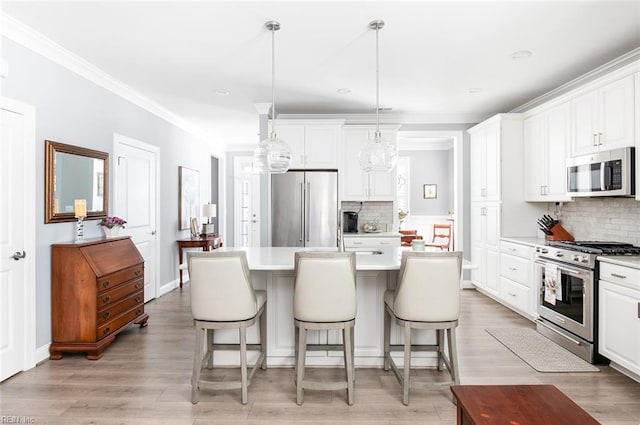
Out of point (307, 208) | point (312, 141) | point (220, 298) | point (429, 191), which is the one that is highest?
point (312, 141)

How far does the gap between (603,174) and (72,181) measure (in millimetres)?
4760

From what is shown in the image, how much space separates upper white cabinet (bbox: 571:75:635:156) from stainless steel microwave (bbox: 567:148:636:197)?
95 mm

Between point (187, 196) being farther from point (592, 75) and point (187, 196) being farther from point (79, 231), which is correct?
point (592, 75)

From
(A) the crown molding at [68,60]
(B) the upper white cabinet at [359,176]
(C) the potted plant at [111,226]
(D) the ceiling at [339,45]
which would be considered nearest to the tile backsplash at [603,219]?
(D) the ceiling at [339,45]

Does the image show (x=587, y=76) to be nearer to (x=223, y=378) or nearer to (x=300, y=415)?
(x=300, y=415)

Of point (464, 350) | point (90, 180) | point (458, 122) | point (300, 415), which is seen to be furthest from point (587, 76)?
point (90, 180)

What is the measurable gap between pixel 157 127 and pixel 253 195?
3681mm

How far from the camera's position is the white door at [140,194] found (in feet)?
15.0

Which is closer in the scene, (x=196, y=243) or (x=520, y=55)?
(x=520, y=55)

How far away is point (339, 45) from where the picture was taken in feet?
11.2

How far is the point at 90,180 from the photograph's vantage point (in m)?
3.93

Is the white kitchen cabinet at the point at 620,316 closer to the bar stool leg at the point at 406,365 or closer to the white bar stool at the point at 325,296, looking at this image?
the bar stool leg at the point at 406,365

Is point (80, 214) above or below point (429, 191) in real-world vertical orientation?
below

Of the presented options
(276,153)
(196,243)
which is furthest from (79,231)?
(196,243)
